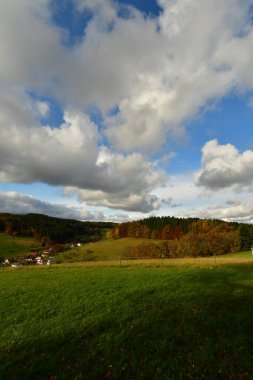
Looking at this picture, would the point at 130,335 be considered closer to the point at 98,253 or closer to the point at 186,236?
the point at 186,236

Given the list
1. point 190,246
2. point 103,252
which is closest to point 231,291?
point 190,246

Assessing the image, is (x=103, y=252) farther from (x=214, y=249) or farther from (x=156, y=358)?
(x=156, y=358)

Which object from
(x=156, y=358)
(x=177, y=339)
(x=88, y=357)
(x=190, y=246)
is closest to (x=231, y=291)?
(x=177, y=339)

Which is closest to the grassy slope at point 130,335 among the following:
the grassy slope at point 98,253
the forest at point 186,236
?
the forest at point 186,236

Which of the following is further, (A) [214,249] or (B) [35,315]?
(A) [214,249]

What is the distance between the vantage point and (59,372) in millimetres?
10109

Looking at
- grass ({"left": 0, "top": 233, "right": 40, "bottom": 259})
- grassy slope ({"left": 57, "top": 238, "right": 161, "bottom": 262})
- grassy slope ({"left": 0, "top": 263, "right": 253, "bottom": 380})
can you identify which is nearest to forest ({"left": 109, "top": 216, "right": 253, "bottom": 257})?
grassy slope ({"left": 57, "top": 238, "right": 161, "bottom": 262})

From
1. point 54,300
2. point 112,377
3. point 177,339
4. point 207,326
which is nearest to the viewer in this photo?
point 112,377

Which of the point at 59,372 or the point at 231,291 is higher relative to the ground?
the point at 231,291

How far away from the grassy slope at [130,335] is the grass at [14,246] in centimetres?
14575

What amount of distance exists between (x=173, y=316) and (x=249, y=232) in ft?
443

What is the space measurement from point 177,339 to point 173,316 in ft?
11.4

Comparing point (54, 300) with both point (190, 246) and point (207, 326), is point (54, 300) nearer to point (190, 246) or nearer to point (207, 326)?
point (207, 326)

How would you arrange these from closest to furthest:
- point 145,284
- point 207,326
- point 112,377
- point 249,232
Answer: point 112,377
point 207,326
point 145,284
point 249,232
